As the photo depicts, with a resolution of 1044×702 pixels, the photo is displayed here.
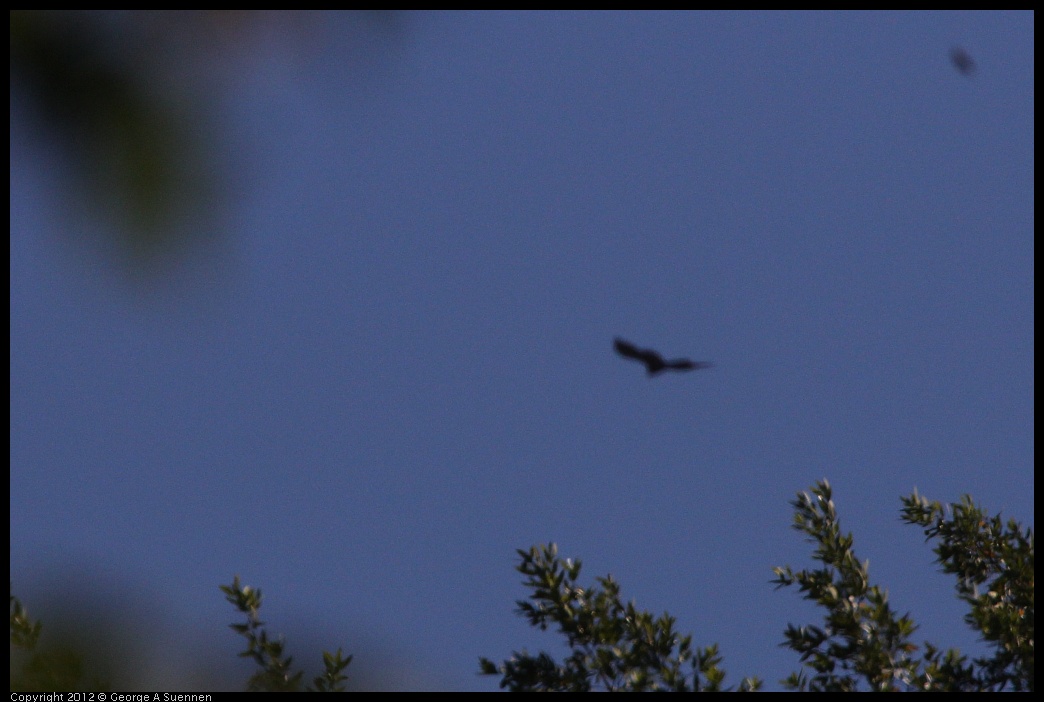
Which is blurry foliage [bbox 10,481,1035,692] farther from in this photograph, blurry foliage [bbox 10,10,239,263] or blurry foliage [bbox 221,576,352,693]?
blurry foliage [bbox 10,10,239,263]

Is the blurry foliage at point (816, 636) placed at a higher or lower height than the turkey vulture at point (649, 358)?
lower

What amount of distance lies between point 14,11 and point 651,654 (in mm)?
5621

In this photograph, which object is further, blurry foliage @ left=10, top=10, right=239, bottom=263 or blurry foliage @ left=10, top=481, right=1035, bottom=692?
blurry foliage @ left=10, top=481, right=1035, bottom=692

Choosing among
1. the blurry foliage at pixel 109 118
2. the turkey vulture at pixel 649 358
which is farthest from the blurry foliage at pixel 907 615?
the blurry foliage at pixel 109 118

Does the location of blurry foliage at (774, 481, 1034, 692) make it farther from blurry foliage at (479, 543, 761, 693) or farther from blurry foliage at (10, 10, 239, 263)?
blurry foliage at (10, 10, 239, 263)

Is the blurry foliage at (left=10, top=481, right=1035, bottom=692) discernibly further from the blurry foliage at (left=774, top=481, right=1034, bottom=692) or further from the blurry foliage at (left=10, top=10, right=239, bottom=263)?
the blurry foliage at (left=10, top=10, right=239, bottom=263)

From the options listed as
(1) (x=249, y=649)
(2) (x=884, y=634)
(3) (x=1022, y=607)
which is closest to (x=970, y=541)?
(3) (x=1022, y=607)

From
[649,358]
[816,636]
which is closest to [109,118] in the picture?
[649,358]

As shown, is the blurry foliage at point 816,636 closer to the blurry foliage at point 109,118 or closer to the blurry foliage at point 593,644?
the blurry foliage at point 593,644

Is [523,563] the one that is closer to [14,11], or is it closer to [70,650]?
[70,650]

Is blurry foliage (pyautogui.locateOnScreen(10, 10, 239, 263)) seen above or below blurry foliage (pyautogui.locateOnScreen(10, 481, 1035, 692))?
above

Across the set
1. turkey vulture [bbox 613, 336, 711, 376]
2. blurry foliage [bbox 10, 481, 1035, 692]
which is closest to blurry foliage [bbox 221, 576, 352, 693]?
blurry foliage [bbox 10, 481, 1035, 692]

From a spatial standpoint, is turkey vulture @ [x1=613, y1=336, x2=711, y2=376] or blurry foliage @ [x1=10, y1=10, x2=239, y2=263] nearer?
blurry foliage @ [x1=10, y1=10, x2=239, y2=263]

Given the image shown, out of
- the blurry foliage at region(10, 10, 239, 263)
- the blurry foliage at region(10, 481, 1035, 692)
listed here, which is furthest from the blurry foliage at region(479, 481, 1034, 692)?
the blurry foliage at region(10, 10, 239, 263)
